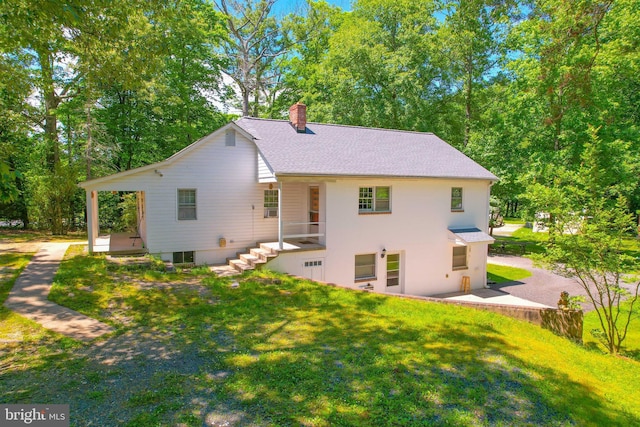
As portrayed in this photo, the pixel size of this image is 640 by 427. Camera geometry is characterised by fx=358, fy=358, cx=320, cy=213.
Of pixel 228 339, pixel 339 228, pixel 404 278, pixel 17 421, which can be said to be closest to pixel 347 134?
pixel 339 228

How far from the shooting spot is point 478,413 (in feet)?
15.6

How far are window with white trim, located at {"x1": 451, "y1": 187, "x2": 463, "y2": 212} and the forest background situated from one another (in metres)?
3.86

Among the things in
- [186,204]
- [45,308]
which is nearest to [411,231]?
[186,204]

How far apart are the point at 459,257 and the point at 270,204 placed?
9.43 m

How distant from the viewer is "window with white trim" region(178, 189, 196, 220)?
44.6ft

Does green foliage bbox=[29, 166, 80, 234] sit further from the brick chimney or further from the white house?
the brick chimney

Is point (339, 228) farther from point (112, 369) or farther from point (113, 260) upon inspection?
point (112, 369)

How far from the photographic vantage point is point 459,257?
17312mm

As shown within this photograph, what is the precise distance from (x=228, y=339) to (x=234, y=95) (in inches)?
1085

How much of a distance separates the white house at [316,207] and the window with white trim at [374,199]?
4 cm

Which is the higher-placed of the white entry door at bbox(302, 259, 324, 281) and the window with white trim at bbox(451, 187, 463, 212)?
the window with white trim at bbox(451, 187, 463, 212)

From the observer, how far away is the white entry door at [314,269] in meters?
13.8

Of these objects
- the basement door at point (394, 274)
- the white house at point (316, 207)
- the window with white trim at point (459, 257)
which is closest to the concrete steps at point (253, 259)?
the white house at point (316, 207)

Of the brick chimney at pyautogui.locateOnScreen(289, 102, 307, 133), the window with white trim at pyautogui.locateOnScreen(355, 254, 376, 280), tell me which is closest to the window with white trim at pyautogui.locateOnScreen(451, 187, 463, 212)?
the window with white trim at pyautogui.locateOnScreen(355, 254, 376, 280)
